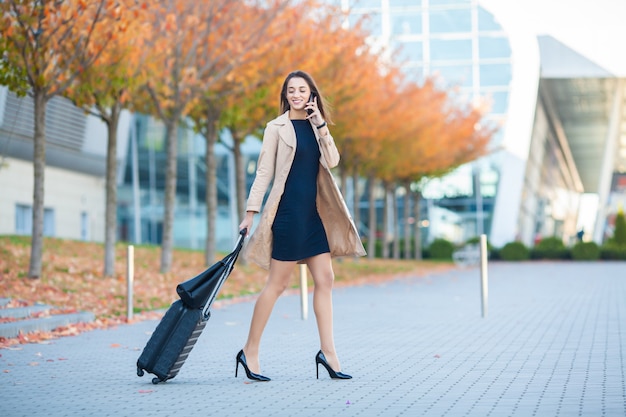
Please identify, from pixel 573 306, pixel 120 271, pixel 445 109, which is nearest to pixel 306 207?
pixel 573 306

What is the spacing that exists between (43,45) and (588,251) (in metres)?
33.6

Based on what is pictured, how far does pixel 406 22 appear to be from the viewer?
52.5m

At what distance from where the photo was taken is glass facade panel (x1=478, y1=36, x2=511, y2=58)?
51156 millimetres

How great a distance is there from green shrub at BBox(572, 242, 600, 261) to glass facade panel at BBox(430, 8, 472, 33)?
13.3 meters

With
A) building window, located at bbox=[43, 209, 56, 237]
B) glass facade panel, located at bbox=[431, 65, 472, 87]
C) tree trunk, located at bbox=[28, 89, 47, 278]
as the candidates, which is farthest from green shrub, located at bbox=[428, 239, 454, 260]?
tree trunk, located at bbox=[28, 89, 47, 278]

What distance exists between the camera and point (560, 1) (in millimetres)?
44500

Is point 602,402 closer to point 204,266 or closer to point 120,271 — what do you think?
point 120,271

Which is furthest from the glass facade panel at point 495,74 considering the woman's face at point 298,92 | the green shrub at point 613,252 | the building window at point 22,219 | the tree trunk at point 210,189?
the woman's face at point 298,92

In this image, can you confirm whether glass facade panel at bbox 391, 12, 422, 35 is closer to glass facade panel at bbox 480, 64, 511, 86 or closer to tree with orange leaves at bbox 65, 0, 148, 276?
glass facade panel at bbox 480, 64, 511, 86

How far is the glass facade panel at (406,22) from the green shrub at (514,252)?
13.0 metres

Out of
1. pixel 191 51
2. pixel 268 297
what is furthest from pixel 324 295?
pixel 191 51

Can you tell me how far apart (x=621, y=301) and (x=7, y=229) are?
1842cm

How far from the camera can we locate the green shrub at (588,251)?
43.8 meters

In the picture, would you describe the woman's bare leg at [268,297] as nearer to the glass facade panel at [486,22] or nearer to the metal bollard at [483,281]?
the metal bollard at [483,281]
